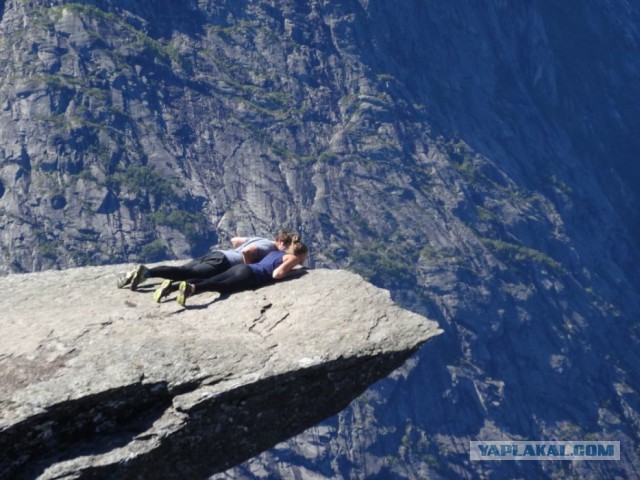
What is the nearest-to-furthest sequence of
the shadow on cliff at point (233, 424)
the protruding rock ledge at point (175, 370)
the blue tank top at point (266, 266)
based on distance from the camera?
the protruding rock ledge at point (175, 370)
the shadow on cliff at point (233, 424)
the blue tank top at point (266, 266)

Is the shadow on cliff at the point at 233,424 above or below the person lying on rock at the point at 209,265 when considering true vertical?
below

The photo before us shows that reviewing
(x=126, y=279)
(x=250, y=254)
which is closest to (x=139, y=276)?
(x=126, y=279)

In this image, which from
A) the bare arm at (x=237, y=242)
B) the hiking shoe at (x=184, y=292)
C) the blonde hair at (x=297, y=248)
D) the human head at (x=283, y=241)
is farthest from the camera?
the bare arm at (x=237, y=242)

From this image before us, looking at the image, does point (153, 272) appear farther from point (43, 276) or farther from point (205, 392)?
point (205, 392)

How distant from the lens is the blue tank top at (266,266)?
25641 millimetres

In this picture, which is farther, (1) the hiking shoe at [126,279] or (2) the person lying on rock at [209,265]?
(1) the hiking shoe at [126,279]

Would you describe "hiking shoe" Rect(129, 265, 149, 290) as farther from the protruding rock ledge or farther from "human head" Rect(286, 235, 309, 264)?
"human head" Rect(286, 235, 309, 264)

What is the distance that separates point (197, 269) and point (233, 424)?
5.76 meters

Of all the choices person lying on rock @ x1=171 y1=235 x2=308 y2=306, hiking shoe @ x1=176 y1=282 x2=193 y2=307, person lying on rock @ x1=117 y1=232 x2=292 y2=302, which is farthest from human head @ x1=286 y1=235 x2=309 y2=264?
hiking shoe @ x1=176 y1=282 x2=193 y2=307

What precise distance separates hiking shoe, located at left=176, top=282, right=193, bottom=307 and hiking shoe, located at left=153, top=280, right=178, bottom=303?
0.90 ft

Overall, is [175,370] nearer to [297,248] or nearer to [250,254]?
[250,254]

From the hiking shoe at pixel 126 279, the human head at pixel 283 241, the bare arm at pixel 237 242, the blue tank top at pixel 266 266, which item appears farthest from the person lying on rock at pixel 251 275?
the bare arm at pixel 237 242

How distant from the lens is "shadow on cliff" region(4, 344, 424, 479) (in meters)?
18.7

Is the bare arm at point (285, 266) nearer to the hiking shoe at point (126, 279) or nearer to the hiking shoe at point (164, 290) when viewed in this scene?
the hiking shoe at point (164, 290)
